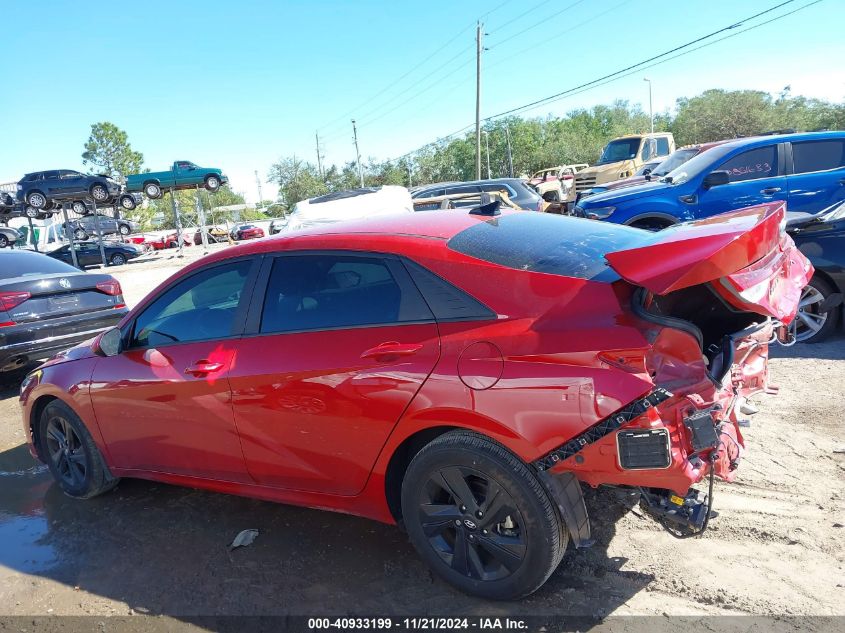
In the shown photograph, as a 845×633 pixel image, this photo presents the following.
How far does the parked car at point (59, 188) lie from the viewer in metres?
26.9

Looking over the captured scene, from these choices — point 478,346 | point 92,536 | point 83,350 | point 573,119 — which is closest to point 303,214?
point 83,350

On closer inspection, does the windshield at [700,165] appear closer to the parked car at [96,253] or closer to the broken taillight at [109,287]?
the broken taillight at [109,287]

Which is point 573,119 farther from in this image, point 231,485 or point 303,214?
point 231,485

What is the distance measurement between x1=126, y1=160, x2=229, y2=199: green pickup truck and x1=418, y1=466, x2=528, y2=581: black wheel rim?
30.2 m

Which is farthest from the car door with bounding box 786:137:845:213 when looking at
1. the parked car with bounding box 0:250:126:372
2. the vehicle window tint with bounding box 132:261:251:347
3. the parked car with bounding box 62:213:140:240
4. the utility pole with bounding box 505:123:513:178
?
the utility pole with bounding box 505:123:513:178

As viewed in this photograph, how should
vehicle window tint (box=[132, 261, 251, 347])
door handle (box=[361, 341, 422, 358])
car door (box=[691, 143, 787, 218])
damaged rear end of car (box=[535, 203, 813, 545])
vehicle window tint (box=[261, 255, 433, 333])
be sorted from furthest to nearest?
car door (box=[691, 143, 787, 218]), vehicle window tint (box=[132, 261, 251, 347]), vehicle window tint (box=[261, 255, 433, 333]), door handle (box=[361, 341, 422, 358]), damaged rear end of car (box=[535, 203, 813, 545])

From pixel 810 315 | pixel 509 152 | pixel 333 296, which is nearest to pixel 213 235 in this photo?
pixel 509 152

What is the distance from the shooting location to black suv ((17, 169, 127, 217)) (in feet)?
88.3

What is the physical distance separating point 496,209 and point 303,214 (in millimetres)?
8020

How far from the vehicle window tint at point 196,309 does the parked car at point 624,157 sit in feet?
61.4

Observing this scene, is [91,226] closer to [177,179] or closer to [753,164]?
[177,179]

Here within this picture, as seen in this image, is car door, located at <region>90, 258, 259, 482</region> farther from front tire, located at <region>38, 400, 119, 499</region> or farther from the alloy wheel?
the alloy wheel

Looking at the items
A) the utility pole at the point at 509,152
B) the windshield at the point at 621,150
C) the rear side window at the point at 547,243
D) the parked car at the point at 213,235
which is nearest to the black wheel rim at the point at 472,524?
the rear side window at the point at 547,243

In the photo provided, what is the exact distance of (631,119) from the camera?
80938 millimetres
